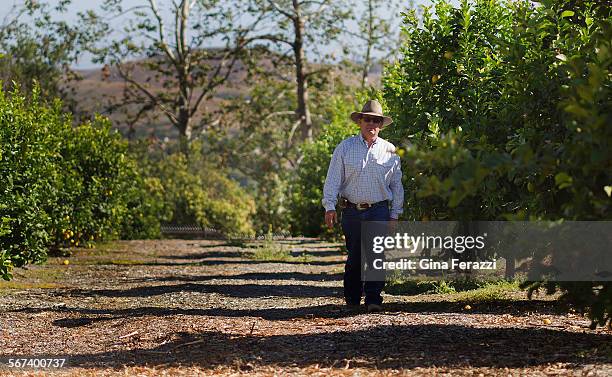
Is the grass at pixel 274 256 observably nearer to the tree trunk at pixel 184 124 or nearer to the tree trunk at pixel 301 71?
the tree trunk at pixel 301 71

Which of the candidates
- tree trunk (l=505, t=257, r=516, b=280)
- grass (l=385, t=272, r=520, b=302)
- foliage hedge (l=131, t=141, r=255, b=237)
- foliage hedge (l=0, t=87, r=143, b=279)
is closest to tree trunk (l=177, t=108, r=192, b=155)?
foliage hedge (l=131, t=141, r=255, b=237)

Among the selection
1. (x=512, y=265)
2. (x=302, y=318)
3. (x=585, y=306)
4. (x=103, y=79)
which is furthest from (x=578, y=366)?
(x=103, y=79)

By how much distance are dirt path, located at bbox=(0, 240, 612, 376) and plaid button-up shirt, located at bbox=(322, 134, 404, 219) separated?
42.1 inches

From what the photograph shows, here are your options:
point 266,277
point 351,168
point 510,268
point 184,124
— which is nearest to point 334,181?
point 351,168

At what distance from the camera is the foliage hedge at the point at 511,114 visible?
211 inches

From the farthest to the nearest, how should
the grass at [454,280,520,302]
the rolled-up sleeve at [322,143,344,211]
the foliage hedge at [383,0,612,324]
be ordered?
the grass at [454,280,520,302] → the rolled-up sleeve at [322,143,344,211] → the foliage hedge at [383,0,612,324]

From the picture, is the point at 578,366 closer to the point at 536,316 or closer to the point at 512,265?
the point at 536,316

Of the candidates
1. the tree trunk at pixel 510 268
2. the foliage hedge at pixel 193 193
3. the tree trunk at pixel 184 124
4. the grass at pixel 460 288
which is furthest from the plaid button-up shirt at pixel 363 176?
the tree trunk at pixel 184 124

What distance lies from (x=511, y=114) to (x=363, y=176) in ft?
5.32

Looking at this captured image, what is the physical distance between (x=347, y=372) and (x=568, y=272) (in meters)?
1.59

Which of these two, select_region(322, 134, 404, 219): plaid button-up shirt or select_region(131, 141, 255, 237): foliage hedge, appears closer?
select_region(322, 134, 404, 219): plaid button-up shirt

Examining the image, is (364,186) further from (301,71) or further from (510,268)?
(301,71)

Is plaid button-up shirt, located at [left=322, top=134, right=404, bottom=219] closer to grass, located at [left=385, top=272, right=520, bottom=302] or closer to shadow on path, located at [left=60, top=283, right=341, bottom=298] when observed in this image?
grass, located at [left=385, top=272, right=520, bottom=302]

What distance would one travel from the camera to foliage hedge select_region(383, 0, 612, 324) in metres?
5.35
